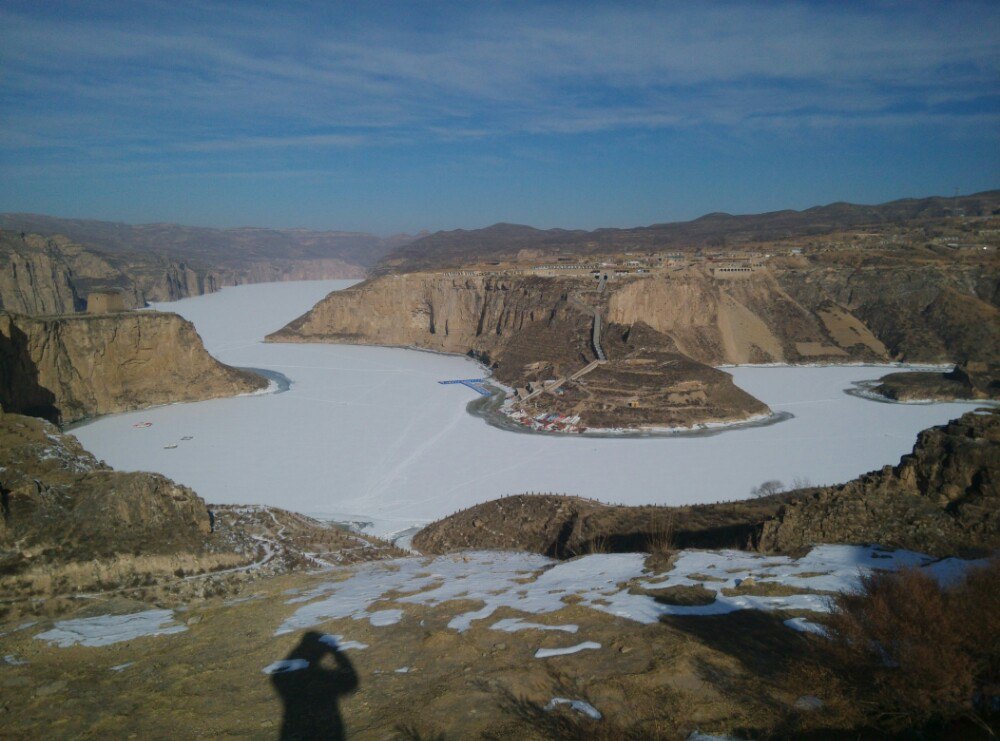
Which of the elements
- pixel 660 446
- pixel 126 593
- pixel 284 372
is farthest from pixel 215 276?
pixel 126 593

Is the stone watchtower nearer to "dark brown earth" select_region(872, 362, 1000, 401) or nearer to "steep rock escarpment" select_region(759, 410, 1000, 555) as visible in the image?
"steep rock escarpment" select_region(759, 410, 1000, 555)

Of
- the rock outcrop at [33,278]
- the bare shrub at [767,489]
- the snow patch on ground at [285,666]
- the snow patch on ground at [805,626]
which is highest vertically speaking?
the rock outcrop at [33,278]

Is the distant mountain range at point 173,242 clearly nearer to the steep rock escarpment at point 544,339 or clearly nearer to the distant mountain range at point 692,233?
the distant mountain range at point 692,233

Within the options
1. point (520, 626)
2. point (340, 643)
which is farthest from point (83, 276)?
point (520, 626)

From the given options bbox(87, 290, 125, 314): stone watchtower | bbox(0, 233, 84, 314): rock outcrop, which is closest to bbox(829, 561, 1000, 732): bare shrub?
bbox(87, 290, 125, 314): stone watchtower

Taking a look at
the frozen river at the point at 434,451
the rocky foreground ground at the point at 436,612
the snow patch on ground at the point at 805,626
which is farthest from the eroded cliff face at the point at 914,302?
the snow patch on ground at the point at 805,626
